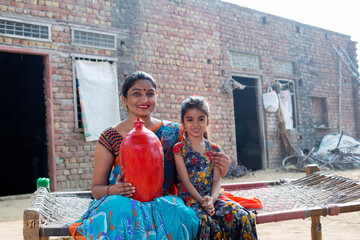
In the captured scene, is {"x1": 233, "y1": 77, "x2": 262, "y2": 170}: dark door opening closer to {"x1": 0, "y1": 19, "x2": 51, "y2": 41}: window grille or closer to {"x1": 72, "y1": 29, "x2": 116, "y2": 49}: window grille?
{"x1": 72, "y1": 29, "x2": 116, "y2": 49}: window grille

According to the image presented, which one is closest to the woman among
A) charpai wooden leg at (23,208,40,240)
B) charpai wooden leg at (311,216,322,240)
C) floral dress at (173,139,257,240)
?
floral dress at (173,139,257,240)

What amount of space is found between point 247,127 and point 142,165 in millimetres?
9496

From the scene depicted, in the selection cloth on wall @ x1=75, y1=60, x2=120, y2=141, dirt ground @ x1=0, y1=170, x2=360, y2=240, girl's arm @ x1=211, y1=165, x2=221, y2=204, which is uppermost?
cloth on wall @ x1=75, y1=60, x2=120, y2=141

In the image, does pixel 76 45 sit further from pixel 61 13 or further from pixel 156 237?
pixel 156 237

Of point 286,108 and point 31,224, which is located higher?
point 286,108

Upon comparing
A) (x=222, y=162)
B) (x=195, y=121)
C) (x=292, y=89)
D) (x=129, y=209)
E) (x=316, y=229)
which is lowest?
(x=316, y=229)

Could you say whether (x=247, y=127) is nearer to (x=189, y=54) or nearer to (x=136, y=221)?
(x=189, y=54)

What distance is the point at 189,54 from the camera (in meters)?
7.95

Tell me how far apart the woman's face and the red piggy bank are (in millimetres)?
355

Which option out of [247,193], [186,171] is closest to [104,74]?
[247,193]

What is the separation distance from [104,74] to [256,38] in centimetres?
507

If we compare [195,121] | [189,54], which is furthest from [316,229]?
[189,54]

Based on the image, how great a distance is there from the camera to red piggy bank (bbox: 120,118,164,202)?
1829mm

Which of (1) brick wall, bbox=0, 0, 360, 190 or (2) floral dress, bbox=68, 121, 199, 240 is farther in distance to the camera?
(1) brick wall, bbox=0, 0, 360, 190
